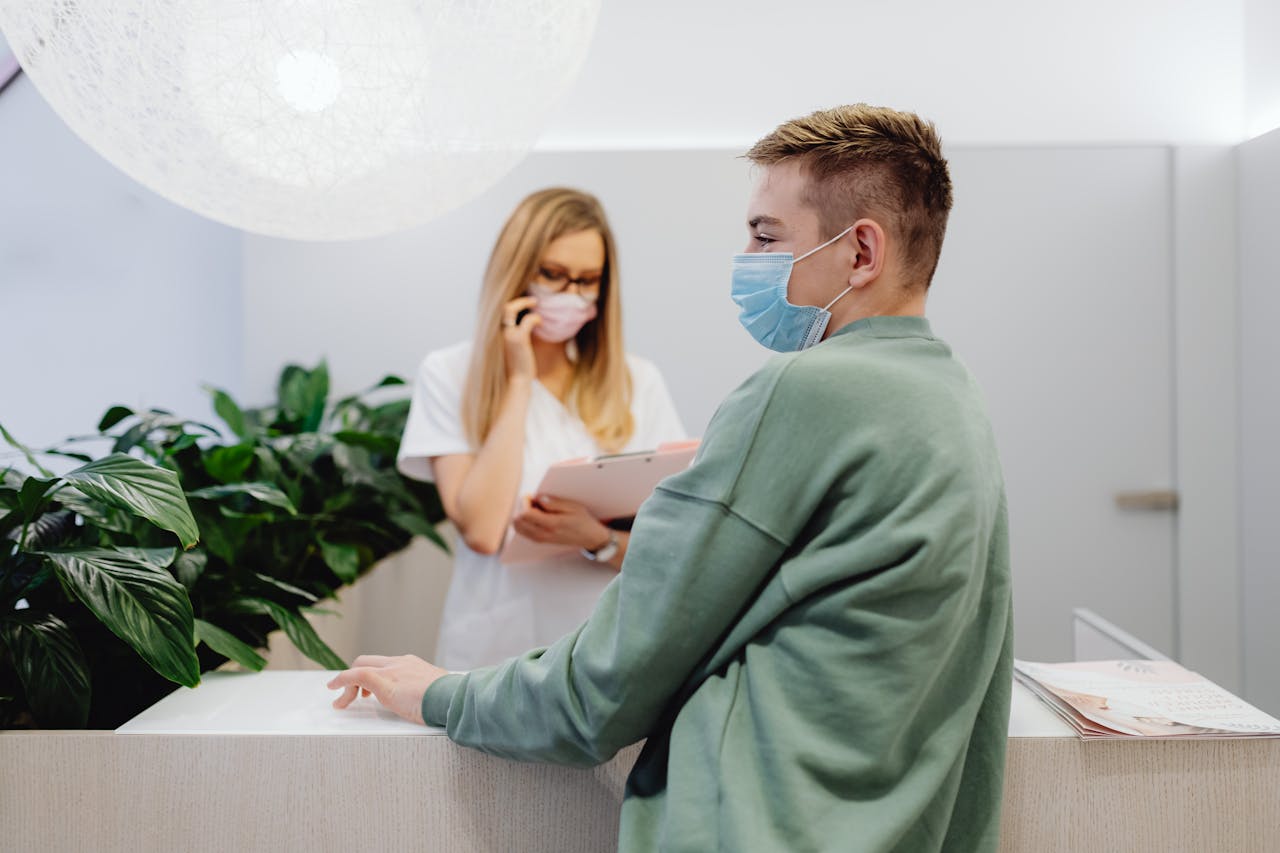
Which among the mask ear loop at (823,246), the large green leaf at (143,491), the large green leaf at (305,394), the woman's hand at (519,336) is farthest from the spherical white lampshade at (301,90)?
the large green leaf at (305,394)

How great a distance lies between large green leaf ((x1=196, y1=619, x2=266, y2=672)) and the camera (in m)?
1.49

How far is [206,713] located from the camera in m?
1.32

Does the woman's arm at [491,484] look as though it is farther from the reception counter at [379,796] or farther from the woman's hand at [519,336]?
the reception counter at [379,796]

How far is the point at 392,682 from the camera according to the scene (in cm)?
128

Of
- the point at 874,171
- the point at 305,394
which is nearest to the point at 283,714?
the point at 874,171

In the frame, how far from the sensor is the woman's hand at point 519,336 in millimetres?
2129

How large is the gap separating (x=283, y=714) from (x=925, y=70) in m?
2.61

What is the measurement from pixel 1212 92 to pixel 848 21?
107cm

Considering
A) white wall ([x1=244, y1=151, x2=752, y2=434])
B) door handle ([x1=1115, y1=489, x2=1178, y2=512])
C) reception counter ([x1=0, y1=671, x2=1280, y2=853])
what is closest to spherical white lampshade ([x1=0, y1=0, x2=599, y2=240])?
reception counter ([x1=0, y1=671, x2=1280, y2=853])

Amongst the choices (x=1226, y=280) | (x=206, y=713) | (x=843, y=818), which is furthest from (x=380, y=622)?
(x=1226, y=280)

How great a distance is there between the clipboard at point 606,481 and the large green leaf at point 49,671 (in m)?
0.79

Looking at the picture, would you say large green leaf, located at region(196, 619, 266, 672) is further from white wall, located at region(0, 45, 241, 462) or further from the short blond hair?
white wall, located at region(0, 45, 241, 462)

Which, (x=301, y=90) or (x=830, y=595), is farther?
(x=301, y=90)

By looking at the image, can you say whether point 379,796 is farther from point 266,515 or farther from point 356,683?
point 266,515
